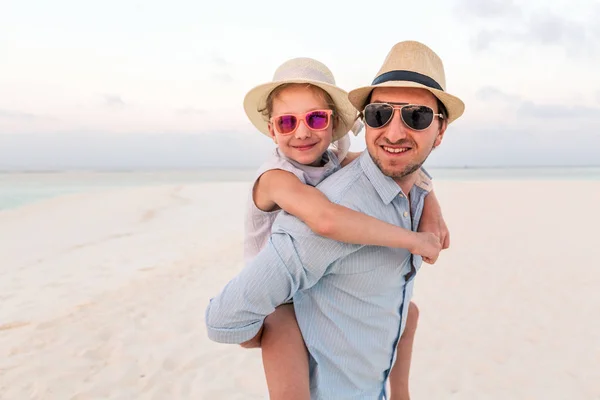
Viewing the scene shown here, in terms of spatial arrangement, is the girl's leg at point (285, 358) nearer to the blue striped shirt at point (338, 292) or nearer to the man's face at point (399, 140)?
the blue striped shirt at point (338, 292)

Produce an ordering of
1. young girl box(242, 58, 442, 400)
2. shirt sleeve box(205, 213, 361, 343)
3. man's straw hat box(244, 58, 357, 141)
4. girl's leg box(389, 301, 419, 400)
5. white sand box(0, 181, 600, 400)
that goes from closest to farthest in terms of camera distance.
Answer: shirt sleeve box(205, 213, 361, 343) < young girl box(242, 58, 442, 400) < man's straw hat box(244, 58, 357, 141) < girl's leg box(389, 301, 419, 400) < white sand box(0, 181, 600, 400)

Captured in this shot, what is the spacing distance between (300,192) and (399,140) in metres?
0.44

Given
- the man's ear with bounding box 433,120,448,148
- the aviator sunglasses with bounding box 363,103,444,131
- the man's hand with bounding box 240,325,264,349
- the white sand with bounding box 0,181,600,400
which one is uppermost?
the aviator sunglasses with bounding box 363,103,444,131

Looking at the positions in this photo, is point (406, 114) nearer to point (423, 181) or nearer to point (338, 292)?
point (423, 181)

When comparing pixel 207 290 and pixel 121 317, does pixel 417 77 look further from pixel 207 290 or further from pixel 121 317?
pixel 207 290

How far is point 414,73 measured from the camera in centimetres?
194

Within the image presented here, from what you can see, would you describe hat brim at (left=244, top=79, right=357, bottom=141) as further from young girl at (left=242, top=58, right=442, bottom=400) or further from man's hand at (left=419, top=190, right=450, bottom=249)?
man's hand at (left=419, top=190, right=450, bottom=249)

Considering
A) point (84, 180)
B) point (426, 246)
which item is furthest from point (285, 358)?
point (84, 180)

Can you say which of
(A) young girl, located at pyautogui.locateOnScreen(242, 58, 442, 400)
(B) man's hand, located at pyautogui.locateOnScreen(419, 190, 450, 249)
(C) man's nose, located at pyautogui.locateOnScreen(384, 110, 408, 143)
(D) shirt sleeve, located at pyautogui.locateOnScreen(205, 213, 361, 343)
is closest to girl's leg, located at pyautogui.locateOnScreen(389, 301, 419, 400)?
(A) young girl, located at pyautogui.locateOnScreen(242, 58, 442, 400)

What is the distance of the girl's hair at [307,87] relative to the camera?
242 cm

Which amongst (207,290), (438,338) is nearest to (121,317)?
(207,290)

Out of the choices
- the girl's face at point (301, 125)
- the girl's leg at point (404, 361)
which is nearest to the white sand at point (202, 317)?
the girl's leg at point (404, 361)

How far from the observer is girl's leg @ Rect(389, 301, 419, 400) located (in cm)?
257

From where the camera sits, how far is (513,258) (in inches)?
367
